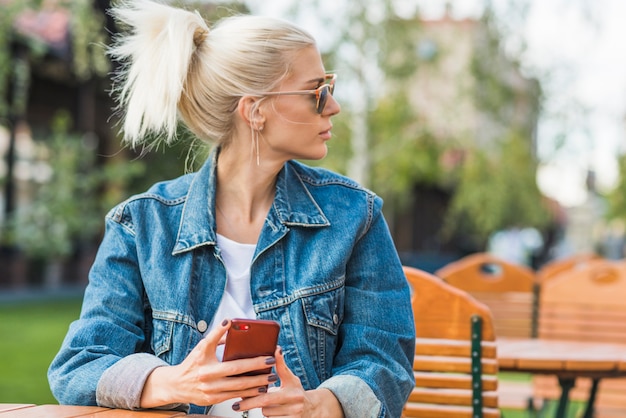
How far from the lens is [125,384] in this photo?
1.93 meters

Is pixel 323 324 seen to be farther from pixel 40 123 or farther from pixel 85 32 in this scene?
pixel 40 123

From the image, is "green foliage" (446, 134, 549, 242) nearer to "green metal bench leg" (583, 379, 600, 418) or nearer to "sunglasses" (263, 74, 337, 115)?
"green metal bench leg" (583, 379, 600, 418)

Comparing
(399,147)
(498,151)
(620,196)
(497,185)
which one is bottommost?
(620,196)

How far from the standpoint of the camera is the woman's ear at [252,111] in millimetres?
2301

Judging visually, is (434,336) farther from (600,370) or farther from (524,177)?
(524,177)

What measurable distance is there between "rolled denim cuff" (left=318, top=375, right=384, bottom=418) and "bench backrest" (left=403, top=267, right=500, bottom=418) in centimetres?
86

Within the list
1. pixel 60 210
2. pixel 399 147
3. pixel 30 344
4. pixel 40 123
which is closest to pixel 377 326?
pixel 60 210

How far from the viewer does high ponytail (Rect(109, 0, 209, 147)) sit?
7.39 ft

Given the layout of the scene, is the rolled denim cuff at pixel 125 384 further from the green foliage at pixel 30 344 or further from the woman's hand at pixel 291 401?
the green foliage at pixel 30 344

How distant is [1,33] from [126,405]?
14.6 feet

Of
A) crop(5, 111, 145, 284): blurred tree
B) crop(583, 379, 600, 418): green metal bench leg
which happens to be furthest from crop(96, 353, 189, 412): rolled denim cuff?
crop(5, 111, 145, 284): blurred tree

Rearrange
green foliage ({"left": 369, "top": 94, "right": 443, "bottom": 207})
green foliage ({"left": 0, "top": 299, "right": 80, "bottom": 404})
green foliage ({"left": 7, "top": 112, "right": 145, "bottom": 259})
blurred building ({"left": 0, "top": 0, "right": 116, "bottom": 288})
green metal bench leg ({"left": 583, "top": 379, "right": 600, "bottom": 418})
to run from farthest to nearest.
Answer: blurred building ({"left": 0, "top": 0, "right": 116, "bottom": 288}) → green foliage ({"left": 369, "top": 94, "right": 443, "bottom": 207}) → green foliage ({"left": 0, "top": 299, "right": 80, "bottom": 404}) → green foliage ({"left": 7, "top": 112, "right": 145, "bottom": 259}) → green metal bench leg ({"left": 583, "top": 379, "right": 600, "bottom": 418})

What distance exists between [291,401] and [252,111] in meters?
0.74

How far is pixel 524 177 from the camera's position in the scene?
15.2 metres
